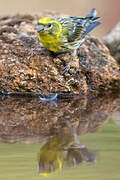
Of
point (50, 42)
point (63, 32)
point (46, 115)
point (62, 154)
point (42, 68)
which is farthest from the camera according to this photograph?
point (42, 68)

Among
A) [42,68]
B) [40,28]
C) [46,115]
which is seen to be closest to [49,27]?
[40,28]

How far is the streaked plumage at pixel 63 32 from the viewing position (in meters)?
6.48

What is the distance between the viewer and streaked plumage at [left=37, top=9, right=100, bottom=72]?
6.48 metres

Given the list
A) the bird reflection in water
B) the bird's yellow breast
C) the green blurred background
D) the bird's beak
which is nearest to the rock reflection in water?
the bird reflection in water

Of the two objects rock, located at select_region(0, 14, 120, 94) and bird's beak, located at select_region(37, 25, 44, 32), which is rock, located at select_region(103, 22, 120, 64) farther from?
bird's beak, located at select_region(37, 25, 44, 32)

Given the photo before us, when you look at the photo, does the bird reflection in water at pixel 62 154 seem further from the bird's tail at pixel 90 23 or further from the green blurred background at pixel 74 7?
the green blurred background at pixel 74 7

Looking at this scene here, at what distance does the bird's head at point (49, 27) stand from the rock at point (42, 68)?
2.20 feet

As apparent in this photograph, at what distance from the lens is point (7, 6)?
1400cm

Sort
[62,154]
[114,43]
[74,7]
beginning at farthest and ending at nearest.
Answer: [74,7]
[114,43]
[62,154]

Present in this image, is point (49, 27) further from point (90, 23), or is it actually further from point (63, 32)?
point (90, 23)

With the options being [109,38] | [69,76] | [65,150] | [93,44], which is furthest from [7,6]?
[65,150]

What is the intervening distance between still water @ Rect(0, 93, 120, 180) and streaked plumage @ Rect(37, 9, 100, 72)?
83 centimetres

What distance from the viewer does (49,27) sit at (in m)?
6.45

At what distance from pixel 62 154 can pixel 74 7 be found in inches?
417
